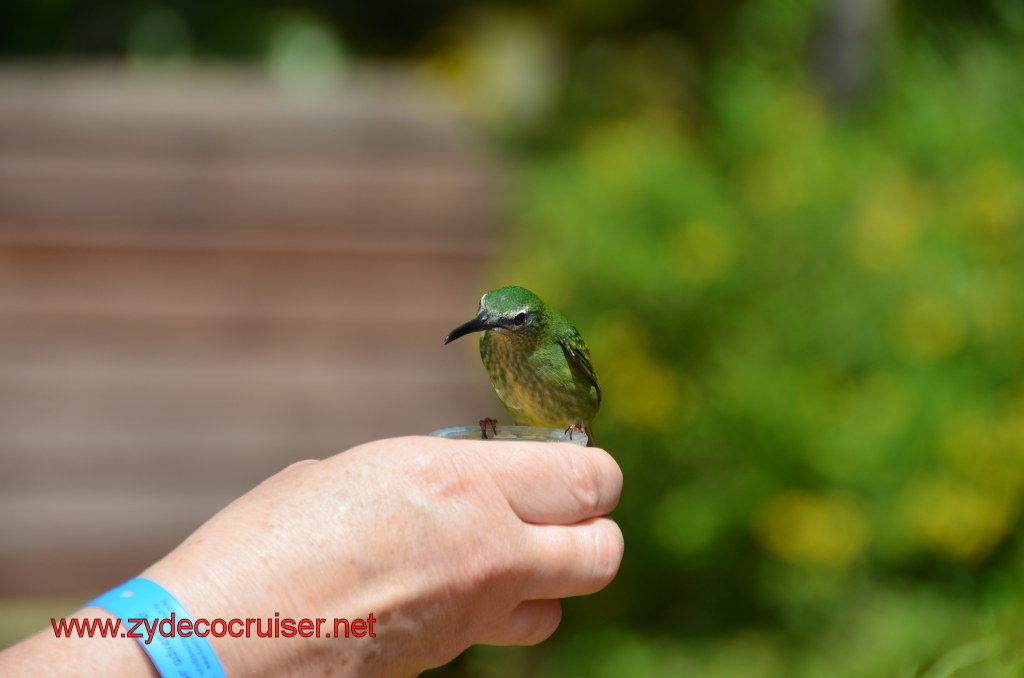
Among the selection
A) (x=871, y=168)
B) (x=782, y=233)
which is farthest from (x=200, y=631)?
(x=871, y=168)

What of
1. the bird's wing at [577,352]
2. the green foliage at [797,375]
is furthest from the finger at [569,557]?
the green foliage at [797,375]

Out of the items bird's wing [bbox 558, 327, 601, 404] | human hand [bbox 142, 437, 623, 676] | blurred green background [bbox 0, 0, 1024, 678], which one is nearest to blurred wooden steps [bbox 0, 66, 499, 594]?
blurred green background [bbox 0, 0, 1024, 678]

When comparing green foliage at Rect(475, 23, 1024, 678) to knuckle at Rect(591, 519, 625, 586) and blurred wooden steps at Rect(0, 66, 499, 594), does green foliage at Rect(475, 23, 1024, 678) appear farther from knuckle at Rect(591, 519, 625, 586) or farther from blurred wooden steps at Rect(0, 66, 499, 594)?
knuckle at Rect(591, 519, 625, 586)

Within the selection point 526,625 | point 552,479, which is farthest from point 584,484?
point 526,625

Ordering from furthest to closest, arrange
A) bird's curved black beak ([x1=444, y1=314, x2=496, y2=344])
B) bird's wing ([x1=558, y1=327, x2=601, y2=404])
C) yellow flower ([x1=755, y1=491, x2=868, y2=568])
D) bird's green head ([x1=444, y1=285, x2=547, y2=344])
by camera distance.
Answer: yellow flower ([x1=755, y1=491, x2=868, y2=568]), bird's wing ([x1=558, y1=327, x2=601, y2=404]), bird's green head ([x1=444, y1=285, x2=547, y2=344]), bird's curved black beak ([x1=444, y1=314, x2=496, y2=344])

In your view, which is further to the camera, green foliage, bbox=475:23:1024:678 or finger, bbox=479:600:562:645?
green foliage, bbox=475:23:1024:678

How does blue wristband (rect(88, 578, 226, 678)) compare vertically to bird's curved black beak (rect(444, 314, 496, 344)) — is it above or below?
below

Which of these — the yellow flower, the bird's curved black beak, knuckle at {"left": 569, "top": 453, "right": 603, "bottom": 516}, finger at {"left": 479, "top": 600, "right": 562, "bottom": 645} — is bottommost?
the yellow flower
